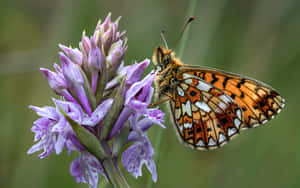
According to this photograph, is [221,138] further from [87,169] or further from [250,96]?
[87,169]

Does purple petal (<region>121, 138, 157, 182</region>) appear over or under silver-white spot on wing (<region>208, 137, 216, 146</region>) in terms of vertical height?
under

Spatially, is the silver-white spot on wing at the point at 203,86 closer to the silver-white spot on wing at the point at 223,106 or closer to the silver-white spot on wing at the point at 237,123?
the silver-white spot on wing at the point at 223,106

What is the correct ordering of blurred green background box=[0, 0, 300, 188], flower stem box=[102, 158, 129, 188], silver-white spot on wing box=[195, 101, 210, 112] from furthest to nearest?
blurred green background box=[0, 0, 300, 188] < silver-white spot on wing box=[195, 101, 210, 112] < flower stem box=[102, 158, 129, 188]

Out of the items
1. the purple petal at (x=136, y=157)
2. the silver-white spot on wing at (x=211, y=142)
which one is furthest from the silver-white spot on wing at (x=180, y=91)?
the purple petal at (x=136, y=157)

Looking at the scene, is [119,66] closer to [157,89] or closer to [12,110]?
[157,89]

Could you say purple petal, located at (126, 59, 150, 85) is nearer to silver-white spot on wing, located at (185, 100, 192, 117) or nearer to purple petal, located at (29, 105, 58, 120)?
purple petal, located at (29, 105, 58, 120)

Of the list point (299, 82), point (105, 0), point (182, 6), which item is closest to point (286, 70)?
point (299, 82)

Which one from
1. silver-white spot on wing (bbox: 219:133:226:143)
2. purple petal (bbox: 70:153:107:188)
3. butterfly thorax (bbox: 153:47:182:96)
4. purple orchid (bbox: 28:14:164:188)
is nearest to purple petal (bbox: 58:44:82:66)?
purple orchid (bbox: 28:14:164:188)
